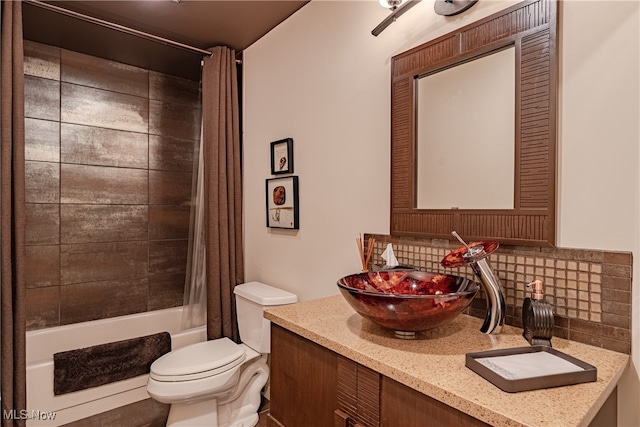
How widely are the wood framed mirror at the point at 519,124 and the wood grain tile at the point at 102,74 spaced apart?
95.4 inches

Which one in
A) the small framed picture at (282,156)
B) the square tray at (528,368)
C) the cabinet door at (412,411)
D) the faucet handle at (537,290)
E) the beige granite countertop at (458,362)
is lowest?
the cabinet door at (412,411)

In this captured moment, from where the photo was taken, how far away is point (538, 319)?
96 cm

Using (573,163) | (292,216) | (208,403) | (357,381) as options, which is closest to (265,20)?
(292,216)

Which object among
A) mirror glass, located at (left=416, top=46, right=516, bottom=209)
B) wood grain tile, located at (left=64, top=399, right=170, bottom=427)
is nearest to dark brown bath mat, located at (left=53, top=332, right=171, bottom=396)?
wood grain tile, located at (left=64, top=399, right=170, bottom=427)

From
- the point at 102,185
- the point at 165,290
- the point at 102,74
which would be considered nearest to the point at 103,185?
the point at 102,185

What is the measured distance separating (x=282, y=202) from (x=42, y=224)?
174 centimetres

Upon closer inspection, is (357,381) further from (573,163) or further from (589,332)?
(573,163)

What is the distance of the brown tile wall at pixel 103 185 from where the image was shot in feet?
8.16

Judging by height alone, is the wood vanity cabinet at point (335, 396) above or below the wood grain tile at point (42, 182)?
below

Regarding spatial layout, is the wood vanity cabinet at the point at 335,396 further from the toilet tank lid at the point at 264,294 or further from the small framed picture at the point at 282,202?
the small framed picture at the point at 282,202

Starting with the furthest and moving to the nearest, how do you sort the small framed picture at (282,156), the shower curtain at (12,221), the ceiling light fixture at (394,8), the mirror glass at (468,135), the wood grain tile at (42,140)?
the wood grain tile at (42,140), the small framed picture at (282,156), the shower curtain at (12,221), the ceiling light fixture at (394,8), the mirror glass at (468,135)

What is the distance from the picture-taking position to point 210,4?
2.06 meters

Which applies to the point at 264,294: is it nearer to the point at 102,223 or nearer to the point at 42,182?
the point at 102,223

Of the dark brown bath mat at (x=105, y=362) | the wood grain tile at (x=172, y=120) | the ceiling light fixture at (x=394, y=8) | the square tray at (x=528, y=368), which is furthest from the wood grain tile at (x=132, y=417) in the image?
the ceiling light fixture at (x=394, y=8)
